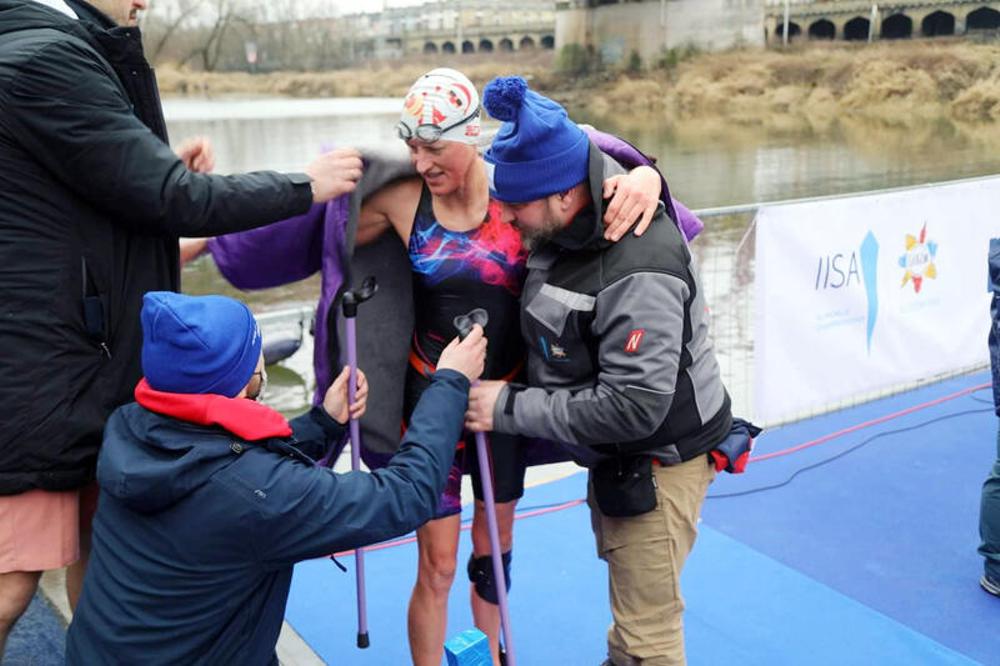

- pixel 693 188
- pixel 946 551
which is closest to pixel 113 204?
pixel 946 551

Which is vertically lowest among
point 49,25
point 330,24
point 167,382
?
point 167,382

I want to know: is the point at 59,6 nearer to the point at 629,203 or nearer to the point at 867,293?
the point at 629,203

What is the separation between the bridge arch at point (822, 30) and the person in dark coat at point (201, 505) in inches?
1854

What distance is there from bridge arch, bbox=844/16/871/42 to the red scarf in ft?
157

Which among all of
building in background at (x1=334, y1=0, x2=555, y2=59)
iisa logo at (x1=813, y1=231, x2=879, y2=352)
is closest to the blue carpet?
iisa logo at (x1=813, y1=231, x2=879, y2=352)

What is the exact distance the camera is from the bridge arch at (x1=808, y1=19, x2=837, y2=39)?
144ft

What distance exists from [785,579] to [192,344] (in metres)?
2.45

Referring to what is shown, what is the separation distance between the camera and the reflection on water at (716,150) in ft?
39.6

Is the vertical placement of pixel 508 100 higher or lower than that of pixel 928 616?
higher

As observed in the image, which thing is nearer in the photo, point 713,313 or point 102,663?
point 102,663

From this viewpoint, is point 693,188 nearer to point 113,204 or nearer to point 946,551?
point 946,551

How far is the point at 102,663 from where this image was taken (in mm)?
1514

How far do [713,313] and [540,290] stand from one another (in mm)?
5554

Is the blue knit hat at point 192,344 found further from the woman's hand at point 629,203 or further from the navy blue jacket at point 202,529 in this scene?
the woman's hand at point 629,203
